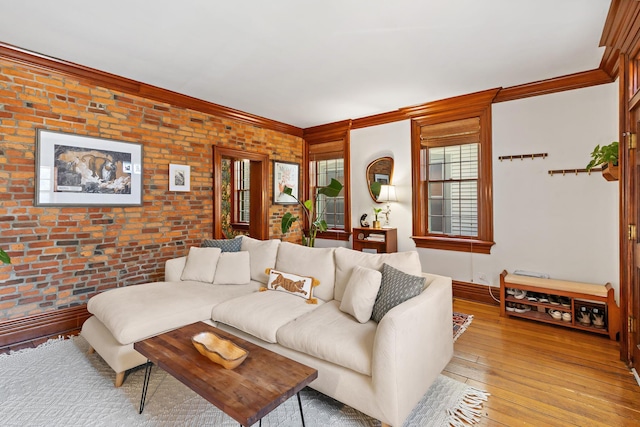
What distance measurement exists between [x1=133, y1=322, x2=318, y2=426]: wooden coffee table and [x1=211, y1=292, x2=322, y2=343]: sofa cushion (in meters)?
0.36

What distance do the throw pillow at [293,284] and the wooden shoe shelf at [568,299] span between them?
2.30 metres

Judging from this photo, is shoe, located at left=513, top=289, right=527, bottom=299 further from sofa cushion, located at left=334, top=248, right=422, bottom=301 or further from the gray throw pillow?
the gray throw pillow

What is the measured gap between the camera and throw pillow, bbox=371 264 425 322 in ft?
7.20

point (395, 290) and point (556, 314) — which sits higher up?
point (395, 290)

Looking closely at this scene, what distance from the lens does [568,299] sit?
339cm

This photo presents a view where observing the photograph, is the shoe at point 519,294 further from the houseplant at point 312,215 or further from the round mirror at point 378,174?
the houseplant at point 312,215

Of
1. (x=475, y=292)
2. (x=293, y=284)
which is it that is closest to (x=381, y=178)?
(x=475, y=292)

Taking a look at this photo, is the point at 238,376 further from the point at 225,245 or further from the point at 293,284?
the point at 225,245

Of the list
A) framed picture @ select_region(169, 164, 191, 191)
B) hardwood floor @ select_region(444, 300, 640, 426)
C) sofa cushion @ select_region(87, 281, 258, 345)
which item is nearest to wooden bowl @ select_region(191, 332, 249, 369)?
sofa cushion @ select_region(87, 281, 258, 345)

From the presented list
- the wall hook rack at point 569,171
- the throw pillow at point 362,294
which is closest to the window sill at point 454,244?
the wall hook rack at point 569,171

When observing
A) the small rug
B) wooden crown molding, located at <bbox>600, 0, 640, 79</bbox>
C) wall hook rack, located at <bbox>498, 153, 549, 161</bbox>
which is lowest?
the small rug

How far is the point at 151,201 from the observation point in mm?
3906

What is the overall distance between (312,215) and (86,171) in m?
3.54

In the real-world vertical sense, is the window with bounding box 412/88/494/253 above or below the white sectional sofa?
above
